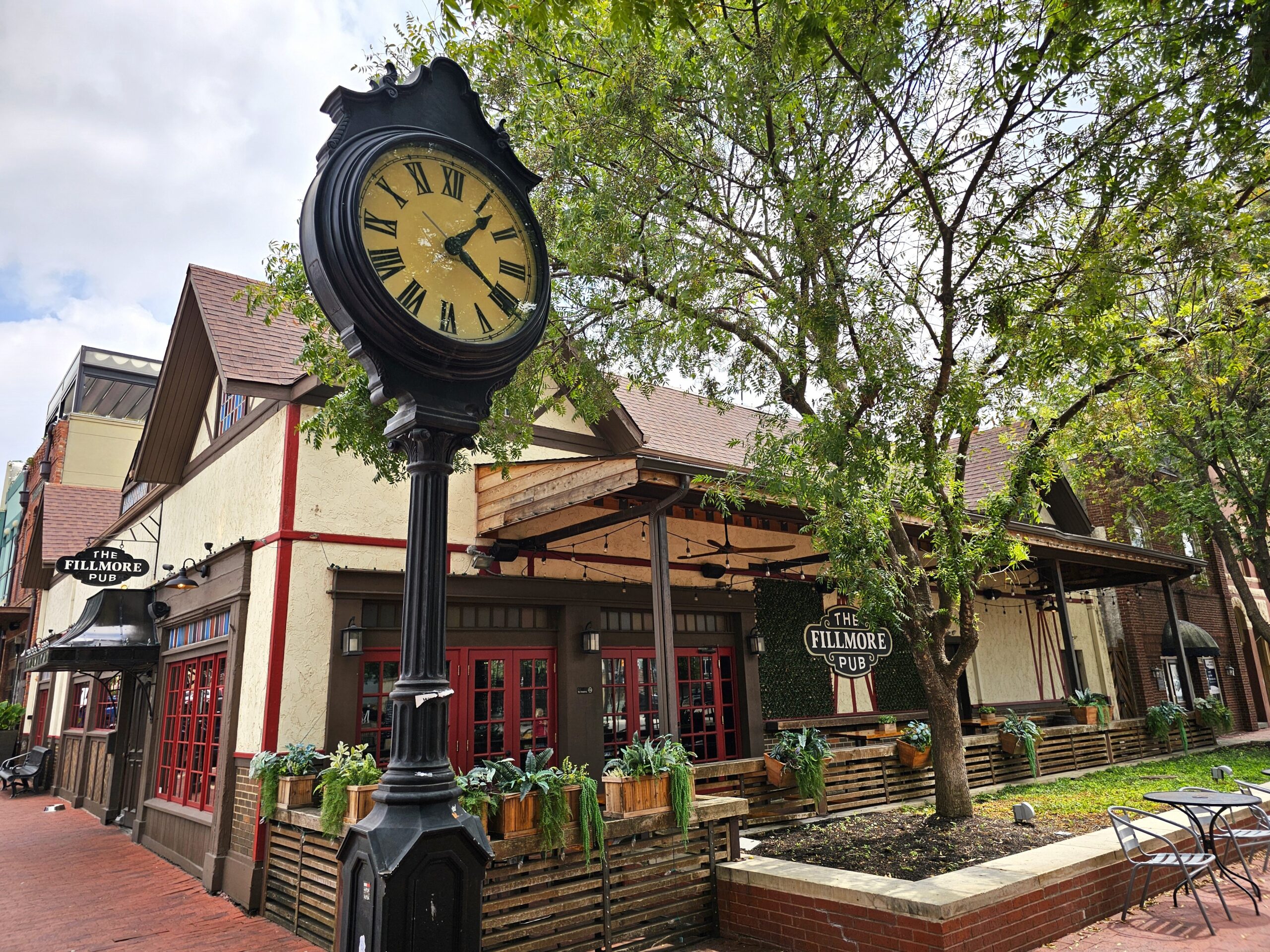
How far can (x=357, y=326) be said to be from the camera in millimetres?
2488

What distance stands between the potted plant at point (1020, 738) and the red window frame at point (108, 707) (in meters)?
13.5

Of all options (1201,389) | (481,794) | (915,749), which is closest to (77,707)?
(481,794)

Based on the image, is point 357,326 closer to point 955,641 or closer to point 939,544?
point 939,544

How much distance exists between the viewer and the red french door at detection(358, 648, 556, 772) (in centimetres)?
854

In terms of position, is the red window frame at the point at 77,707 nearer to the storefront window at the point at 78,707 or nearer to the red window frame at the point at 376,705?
the storefront window at the point at 78,707

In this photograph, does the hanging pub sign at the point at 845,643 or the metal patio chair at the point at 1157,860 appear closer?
the metal patio chair at the point at 1157,860

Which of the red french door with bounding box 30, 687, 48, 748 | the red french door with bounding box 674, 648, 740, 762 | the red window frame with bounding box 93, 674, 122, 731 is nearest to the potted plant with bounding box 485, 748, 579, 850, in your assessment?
the red french door with bounding box 674, 648, 740, 762

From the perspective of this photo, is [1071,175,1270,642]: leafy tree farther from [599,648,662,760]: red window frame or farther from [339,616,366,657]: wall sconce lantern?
[339,616,366,657]: wall sconce lantern

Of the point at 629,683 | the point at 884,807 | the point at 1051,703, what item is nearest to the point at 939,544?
the point at 884,807

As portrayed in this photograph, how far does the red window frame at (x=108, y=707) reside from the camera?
1399cm

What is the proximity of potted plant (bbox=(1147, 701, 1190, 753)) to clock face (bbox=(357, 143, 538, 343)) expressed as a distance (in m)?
15.9

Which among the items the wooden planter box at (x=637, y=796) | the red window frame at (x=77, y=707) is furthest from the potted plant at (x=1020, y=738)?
the red window frame at (x=77, y=707)

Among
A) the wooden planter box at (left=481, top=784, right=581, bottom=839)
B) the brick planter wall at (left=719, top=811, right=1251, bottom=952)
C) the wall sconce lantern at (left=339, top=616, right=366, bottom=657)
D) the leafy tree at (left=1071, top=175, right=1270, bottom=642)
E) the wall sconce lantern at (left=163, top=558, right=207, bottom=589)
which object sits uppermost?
the leafy tree at (left=1071, top=175, right=1270, bottom=642)

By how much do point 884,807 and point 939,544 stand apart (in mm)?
4168
